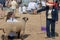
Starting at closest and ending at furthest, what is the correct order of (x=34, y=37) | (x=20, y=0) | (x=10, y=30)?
(x=10, y=30)
(x=34, y=37)
(x=20, y=0)

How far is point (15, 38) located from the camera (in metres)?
8.48

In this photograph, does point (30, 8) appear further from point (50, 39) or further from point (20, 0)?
point (50, 39)

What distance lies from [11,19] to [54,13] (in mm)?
1562

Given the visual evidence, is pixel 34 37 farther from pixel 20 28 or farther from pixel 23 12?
pixel 23 12

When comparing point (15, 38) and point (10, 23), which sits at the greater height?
point (10, 23)

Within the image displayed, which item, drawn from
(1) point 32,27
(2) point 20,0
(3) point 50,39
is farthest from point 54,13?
(2) point 20,0

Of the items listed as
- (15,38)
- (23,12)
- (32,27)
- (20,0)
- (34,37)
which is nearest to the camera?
(15,38)

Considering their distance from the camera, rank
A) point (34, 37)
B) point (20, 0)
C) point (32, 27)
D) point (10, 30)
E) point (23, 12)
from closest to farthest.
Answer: point (10, 30)
point (34, 37)
point (32, 27)
point (23, 12)
point (20, 0)

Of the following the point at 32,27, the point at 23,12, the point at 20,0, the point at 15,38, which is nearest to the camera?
the point at 15,38

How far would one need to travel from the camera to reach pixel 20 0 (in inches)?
878

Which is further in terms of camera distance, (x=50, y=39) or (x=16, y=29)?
(x=50, y=39)

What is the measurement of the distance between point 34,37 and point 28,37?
0.22 meters

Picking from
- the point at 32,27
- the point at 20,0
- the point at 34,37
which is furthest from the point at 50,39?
the point at 20,0

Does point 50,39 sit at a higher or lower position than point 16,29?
lower
